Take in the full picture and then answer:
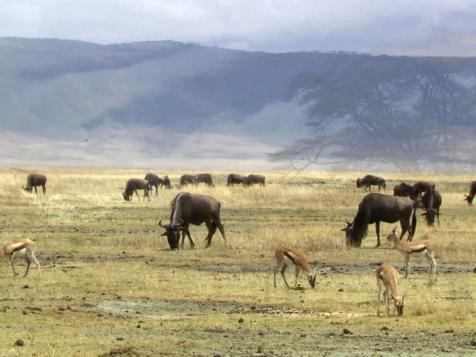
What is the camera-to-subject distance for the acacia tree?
591ft

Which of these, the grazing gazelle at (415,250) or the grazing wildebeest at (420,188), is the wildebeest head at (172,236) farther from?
the grazing wildebeest at (420,188)

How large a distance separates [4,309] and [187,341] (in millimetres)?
3948

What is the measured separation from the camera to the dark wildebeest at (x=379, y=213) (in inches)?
1221

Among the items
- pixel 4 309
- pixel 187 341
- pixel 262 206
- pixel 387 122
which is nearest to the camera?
pixel 187 341

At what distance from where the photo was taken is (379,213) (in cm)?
3206

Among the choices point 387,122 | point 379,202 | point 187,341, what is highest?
point 387,122

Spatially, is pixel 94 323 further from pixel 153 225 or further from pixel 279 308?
pixel 153 225

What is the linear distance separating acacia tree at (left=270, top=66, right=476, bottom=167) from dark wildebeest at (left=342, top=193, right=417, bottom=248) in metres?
141

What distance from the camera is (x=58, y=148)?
629ft

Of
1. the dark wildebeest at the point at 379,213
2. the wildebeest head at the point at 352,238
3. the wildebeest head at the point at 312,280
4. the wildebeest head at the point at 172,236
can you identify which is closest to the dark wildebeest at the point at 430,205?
the dark wildebeest at the point at 379,213

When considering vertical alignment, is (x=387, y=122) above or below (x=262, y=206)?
above

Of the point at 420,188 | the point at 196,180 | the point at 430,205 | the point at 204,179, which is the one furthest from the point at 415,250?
the point at 204,179

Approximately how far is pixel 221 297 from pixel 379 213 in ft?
41.2

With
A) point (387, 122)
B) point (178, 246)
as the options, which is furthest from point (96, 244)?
point (387, 122)
